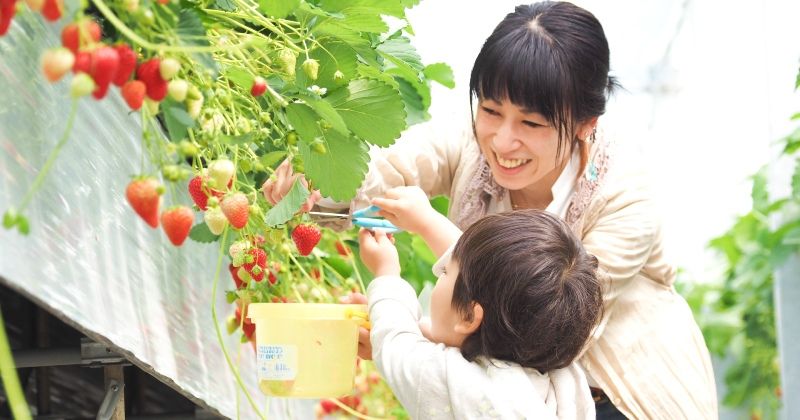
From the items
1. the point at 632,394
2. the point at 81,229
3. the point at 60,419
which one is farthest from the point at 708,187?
the point at 81,229

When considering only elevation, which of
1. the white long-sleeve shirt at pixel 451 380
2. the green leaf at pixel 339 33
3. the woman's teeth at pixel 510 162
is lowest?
the white long-sleeve shirt at pixel 451 380

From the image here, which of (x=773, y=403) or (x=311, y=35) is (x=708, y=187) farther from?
(x=311, y=35)

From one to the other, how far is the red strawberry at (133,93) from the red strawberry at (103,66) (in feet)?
0.14

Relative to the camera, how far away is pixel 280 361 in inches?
56.9

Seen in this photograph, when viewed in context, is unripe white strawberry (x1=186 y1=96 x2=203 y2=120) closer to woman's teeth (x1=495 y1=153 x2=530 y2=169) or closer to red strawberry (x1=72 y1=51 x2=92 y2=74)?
red strawberry (x1=72 y1=51 x2=92 y2=74)

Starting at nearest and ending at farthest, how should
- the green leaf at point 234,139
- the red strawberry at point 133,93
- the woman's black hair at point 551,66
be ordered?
the red strawberry at point 133,93
the green leaf at point 234,139
the woman's black hair at point 551,66

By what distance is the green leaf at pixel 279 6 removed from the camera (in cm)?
126

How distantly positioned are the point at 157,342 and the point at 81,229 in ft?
0.66

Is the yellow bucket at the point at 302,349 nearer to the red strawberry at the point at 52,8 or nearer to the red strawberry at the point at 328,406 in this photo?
the red strawberry at the point at 52,8

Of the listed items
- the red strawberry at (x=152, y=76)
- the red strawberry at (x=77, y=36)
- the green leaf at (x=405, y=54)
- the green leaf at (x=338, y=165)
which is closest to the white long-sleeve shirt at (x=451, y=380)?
the green leaf at (x=338, y=165)

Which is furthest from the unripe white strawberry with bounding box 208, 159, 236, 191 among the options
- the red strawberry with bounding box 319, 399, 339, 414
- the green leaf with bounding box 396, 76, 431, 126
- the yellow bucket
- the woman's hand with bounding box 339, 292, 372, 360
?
the red strawberry with bounding box 319, 399, 339, 414

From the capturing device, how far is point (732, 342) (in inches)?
226

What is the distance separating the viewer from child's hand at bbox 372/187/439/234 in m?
1.61

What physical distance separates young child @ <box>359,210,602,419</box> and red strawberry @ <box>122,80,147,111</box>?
2.24 feet
